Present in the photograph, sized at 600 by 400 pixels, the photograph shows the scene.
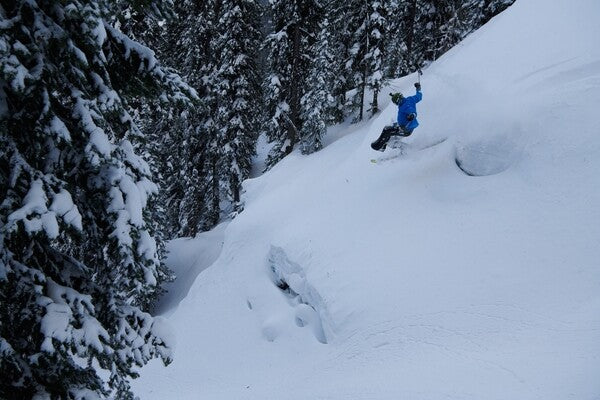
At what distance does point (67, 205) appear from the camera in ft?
15.1

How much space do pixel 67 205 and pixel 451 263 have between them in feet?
27.7

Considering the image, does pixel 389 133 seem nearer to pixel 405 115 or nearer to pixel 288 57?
pixel 405 115

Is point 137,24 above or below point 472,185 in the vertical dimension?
above

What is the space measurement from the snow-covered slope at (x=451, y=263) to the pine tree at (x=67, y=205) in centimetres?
508

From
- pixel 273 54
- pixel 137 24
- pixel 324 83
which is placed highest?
pixel 137 24

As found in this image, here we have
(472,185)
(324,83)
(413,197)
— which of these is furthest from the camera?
(324,83)

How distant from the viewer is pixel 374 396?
26.2 feet

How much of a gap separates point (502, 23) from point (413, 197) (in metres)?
8.74

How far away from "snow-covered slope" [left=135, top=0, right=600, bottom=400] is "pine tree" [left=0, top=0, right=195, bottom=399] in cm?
508

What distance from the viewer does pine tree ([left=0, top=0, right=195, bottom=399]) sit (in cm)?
451

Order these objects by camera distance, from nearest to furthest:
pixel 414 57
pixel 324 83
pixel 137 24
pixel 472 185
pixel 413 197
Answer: pixel 472 185 < pixel 413 197 < pixel 137 24 < pixel 324 83 < pixel 414 57

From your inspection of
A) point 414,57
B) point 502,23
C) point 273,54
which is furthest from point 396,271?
point 414,57

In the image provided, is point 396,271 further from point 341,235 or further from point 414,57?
point 414,57

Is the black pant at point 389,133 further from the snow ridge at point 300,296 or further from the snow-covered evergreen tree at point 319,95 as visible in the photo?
the snow-covered evergreen tree at point 319,95
